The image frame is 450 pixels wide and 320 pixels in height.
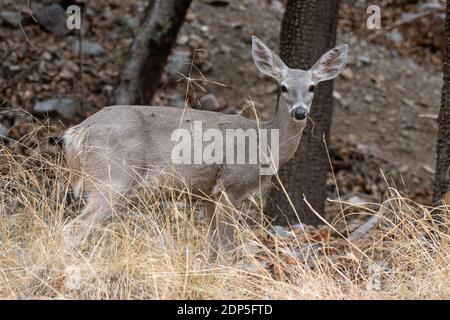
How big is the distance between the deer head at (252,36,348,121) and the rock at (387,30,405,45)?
821cm

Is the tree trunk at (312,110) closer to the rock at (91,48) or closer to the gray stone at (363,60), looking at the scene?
the rock at (91,48)

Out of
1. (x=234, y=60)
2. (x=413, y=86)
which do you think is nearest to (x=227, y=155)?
(x=234, y=60)

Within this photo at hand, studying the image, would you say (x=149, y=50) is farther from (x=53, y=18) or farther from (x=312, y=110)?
(x=53, y=18)

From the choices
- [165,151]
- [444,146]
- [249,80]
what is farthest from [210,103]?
[444,146]

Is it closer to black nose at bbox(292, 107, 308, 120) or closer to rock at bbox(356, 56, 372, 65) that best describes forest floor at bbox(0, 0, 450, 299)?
rock at bbox(356, 56, 372, 65)

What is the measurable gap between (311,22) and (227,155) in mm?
2391

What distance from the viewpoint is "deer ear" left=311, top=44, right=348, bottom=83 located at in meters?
7.02

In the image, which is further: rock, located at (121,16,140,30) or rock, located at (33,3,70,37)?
rock, located at (121,16,140,30)

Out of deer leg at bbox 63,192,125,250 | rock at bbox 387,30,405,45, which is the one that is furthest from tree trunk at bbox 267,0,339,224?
rock at bbox 387,30,405,45

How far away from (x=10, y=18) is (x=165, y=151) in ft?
21.0

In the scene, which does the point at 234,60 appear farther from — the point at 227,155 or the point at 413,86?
the point at 227,155

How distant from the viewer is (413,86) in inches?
547

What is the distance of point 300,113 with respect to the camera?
21.2 ft

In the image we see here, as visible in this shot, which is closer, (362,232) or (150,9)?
(362,232)
